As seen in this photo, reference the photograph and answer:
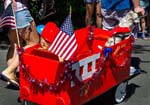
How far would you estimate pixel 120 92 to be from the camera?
17.8 feet

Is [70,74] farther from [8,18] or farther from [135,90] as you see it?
[135,90]

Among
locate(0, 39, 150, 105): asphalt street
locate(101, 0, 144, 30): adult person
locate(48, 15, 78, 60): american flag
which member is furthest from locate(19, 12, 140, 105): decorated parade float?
locate(101, 0, 144, 30): adult person

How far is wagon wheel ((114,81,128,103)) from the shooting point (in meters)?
5.33

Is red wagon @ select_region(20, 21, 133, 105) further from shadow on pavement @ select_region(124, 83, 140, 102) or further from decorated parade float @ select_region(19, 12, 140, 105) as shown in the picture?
shadow on pavement @ select_region(124, 83, 140, 102)

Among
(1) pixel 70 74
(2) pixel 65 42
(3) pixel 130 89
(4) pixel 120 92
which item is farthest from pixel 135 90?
(1) pixel 70 74

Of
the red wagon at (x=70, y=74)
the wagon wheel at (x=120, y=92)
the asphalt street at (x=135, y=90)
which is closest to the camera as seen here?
Result: the red wagon at (x=70, y=74)

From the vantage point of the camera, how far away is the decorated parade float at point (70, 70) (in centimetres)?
440

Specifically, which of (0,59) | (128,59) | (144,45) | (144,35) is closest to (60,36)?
(128,59)

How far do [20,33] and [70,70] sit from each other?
1.56 meters

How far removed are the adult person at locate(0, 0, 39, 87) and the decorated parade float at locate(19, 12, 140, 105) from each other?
517 mm

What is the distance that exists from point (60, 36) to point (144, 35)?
473 centimetres

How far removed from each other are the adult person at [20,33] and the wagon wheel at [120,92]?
123 cm

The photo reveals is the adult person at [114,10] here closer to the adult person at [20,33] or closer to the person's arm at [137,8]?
the person's arm at [137,8]

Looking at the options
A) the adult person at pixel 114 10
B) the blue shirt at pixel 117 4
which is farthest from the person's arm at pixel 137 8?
the blue shirt at pixel 117 4
